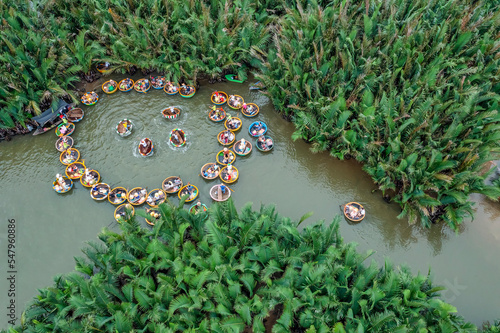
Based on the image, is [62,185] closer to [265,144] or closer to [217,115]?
[217,115]

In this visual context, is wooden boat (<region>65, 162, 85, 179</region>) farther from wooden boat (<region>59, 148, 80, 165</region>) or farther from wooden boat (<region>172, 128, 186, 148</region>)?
wooden boat (<region>172, 128, 186, 148</region>)

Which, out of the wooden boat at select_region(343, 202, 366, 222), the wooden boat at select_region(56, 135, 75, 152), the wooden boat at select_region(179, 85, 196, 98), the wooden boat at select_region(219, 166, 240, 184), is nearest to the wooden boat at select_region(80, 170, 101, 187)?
the wooden boat at select_region(56, 135, 75, 152)

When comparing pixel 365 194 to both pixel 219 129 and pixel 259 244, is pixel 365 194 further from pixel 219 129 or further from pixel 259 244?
pixel 219 129

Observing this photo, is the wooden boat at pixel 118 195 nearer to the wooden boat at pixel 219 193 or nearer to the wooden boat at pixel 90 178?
the wooden boat at pixel 90 178

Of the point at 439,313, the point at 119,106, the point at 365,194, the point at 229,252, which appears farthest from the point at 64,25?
the point at 439,313

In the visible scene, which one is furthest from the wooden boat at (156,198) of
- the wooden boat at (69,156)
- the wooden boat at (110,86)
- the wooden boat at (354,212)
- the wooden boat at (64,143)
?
the wooden boat at (354,212)

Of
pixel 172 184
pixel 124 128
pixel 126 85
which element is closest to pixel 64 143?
pixel 124 128
